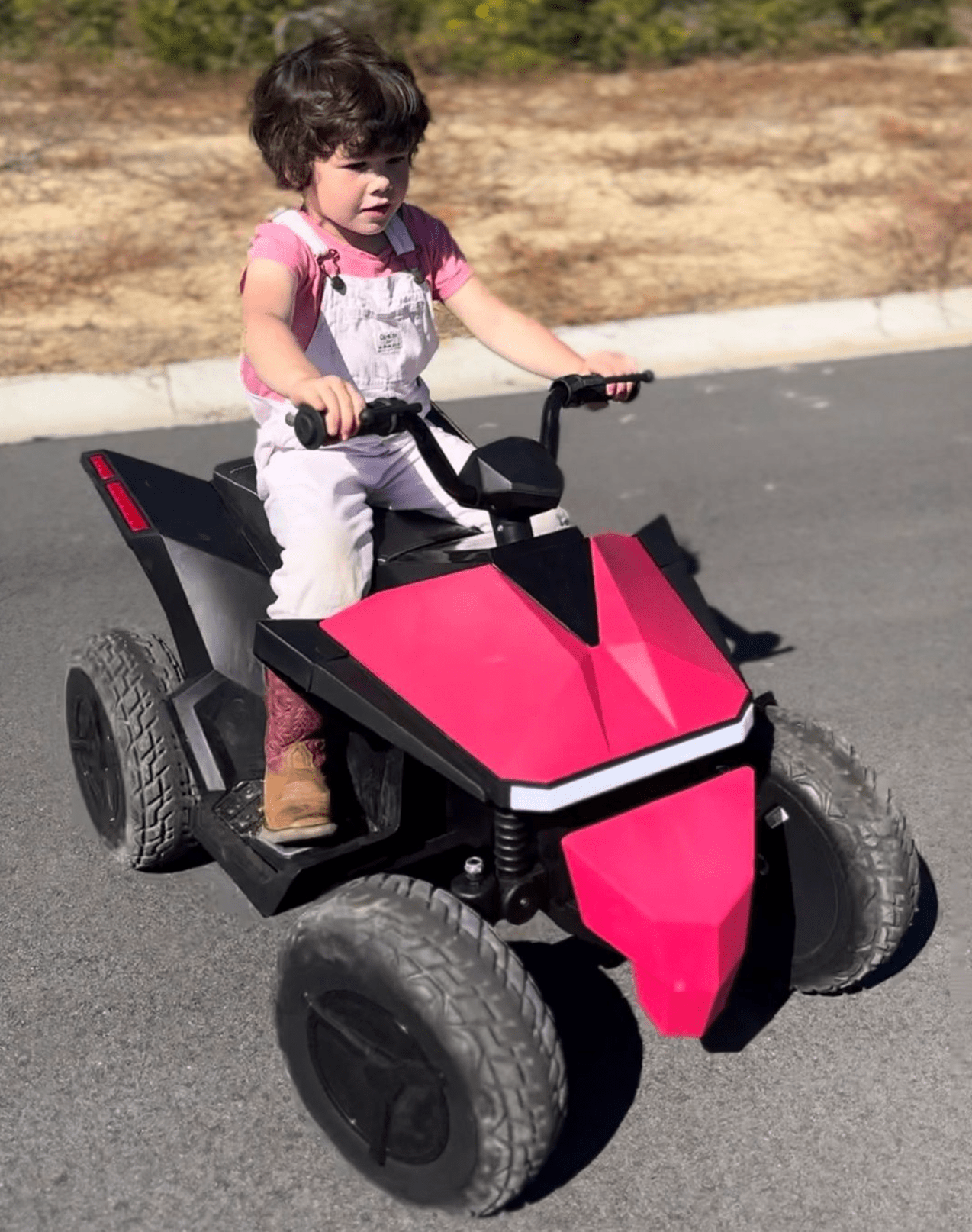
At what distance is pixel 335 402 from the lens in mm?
2480

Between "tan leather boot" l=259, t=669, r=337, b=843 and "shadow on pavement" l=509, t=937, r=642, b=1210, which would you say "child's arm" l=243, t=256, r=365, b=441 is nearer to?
"tan leather boot" l=259, t=669, r=337, b=843

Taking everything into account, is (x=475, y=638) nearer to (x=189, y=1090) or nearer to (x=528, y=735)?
(x=528, y=735)

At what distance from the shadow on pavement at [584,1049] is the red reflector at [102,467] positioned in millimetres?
1380

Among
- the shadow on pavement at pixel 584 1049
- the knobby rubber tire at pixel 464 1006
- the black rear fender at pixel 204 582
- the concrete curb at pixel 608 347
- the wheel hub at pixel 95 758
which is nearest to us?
the knobby rubber tire at pixel 464 1006

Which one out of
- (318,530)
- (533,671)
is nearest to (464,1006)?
(533,671)

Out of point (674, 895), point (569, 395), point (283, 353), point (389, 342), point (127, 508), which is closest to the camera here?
point (674, 895)

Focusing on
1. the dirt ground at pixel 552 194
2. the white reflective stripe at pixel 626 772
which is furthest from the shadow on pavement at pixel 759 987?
the dirt ground at pixel 552 194

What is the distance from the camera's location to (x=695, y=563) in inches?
205

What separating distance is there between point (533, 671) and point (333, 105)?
3.60 feet

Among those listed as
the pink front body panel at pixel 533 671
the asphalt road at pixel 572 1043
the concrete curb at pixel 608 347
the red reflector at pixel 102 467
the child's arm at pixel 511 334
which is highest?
the child's arm at pixel 511 334

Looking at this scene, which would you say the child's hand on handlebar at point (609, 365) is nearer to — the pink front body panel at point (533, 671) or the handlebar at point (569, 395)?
the handlebar at point (569, 395)

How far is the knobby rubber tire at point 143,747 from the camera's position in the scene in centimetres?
328

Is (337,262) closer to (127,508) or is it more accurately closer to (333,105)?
(333,105)

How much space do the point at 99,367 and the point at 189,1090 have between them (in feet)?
15.3
